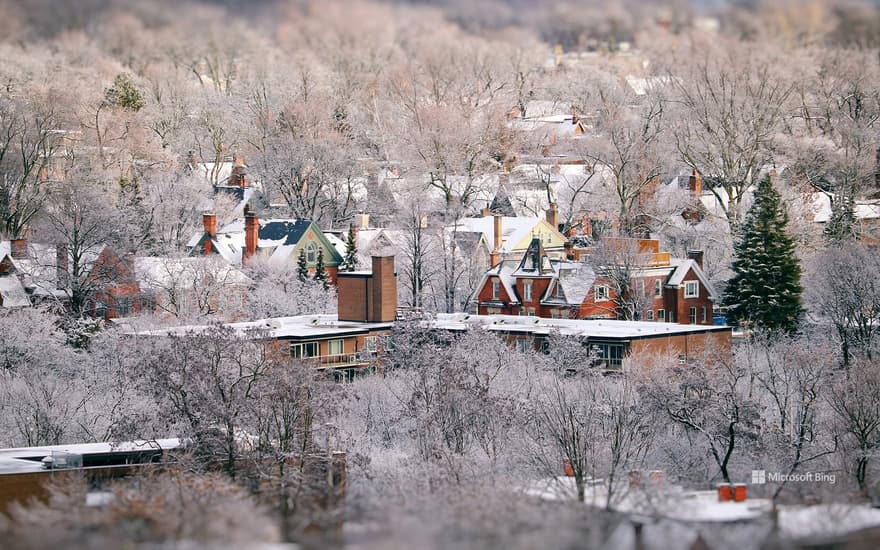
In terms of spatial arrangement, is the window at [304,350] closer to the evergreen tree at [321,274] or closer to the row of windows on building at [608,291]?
the row of windows on building at [608,291]

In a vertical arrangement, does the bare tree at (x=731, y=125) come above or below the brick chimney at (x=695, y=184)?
above

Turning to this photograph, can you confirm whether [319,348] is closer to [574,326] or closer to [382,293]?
[382,293]

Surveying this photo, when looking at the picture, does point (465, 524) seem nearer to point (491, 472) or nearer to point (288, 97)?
point (491, 472)

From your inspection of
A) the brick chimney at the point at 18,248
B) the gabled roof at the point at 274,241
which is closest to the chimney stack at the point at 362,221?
the gabled roof at the point at 274,241

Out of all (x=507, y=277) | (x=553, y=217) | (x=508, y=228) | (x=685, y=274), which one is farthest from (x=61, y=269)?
(x=553, y=217)

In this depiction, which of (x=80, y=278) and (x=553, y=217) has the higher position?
(x=553, y=217)

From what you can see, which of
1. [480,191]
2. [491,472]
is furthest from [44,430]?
[480,191]
